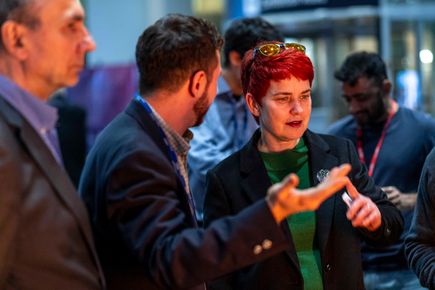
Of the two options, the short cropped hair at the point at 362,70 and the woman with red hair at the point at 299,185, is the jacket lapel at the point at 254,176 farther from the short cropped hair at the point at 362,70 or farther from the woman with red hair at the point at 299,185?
the short cropped hair at the point at 362,70

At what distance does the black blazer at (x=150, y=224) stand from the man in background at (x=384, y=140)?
1891mm

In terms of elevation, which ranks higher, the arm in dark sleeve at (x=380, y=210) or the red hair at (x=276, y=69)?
the red hair at (x=276, y=69)

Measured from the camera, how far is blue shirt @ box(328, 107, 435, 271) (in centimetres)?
409

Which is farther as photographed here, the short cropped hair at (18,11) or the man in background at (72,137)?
the man in background at (72,137)

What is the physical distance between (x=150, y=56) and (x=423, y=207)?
49.0 inches

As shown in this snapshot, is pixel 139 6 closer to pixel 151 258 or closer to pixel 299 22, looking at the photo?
pixel 299 22

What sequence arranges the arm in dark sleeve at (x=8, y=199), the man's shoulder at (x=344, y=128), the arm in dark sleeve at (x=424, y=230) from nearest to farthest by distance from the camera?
the arm in dark sleeve at (x=8, y=199) < the arm in dark sleeve at (x=424, y=230) < the man's shoulder at (x=344, y=128)

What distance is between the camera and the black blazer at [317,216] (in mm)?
2695

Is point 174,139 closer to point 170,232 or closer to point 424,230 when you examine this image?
point 170,232

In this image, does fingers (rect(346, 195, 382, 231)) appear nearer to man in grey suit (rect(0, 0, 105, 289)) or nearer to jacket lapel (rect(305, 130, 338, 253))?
jacket lapel (rect(305, 130, 338, 253))

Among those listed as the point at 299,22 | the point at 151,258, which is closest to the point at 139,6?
the point at 299,22

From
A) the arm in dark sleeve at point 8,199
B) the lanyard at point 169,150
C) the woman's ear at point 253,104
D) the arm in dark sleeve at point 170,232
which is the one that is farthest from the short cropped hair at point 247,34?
the arm in dark sleeve at point 8,199

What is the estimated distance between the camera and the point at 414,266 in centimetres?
289

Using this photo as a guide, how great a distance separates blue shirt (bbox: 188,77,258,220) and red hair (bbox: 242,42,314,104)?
1.30 meters
